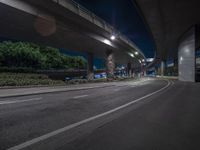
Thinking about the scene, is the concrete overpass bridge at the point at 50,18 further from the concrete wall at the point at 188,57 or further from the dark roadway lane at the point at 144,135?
the concrete wall at the point at 188,57

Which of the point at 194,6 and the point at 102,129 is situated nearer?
the point at 102,129

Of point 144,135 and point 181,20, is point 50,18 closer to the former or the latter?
point 144,135

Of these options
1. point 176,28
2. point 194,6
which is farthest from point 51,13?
point 176,28

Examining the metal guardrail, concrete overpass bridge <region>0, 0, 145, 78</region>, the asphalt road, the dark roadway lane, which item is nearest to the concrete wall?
the metal guardrail

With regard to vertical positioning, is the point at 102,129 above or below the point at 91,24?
below

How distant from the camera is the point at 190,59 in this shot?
29328 mm

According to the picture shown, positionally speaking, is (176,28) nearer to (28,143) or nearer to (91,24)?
(91,24)

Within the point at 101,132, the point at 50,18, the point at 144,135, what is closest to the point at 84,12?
the point at 50,18

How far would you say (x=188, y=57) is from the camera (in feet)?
98.9

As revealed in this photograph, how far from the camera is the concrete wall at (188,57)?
94.3 feet

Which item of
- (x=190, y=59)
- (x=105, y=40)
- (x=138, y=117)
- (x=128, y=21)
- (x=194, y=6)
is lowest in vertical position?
(x=138, y=117)

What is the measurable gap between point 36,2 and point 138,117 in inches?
544

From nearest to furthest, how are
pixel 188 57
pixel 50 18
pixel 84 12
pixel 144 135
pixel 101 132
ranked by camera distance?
pixel 144 135, pixel 101 132, pixel 50 18, pixel 84 12, pixel 188 57

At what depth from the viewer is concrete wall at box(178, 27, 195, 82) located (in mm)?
28750
